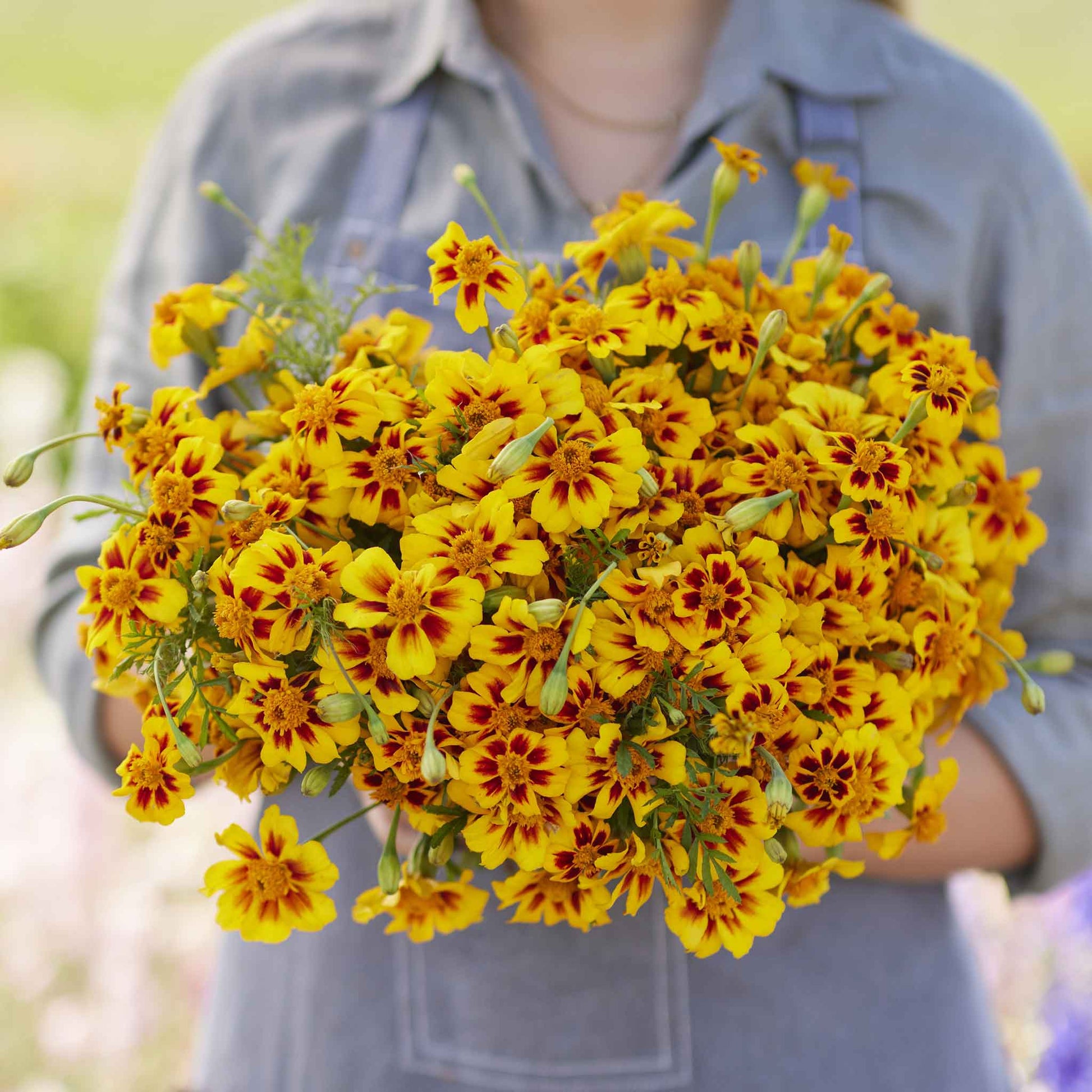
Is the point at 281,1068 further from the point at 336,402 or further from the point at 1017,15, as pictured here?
the point at 1017,15

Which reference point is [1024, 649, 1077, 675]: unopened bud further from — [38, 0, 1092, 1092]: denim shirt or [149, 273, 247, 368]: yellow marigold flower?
[149, 273, 247, 368]: yellow marigold flower

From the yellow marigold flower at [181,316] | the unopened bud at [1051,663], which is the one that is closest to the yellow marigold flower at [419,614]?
the yellow marigold flower at [181,316]

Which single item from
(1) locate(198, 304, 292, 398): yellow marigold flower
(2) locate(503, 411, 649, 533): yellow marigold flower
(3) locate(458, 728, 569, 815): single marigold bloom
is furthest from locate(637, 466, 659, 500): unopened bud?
(1) locate(198, 304, 292, 398): yellow marigold flower

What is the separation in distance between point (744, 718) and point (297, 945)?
0.55 metres

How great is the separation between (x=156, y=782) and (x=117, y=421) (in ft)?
0.56

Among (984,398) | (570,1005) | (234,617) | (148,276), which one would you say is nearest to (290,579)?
(234,617)

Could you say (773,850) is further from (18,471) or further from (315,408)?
(18,471)

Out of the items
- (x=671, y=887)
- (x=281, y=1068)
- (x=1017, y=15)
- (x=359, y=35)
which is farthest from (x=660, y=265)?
(x=1017, y=15)

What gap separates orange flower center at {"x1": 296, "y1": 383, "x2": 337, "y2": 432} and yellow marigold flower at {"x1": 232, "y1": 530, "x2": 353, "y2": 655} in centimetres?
5

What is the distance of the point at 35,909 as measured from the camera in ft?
4.91

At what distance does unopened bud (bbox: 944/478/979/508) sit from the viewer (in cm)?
48

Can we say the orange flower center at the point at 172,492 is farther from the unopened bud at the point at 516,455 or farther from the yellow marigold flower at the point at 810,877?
the yellow marigold flower at the point at 810,877

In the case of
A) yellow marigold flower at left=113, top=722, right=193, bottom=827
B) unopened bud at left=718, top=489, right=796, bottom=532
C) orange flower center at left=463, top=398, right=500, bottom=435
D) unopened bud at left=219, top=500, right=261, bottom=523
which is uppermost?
orange flower center at left=463, top=398, right=500, bottom=435

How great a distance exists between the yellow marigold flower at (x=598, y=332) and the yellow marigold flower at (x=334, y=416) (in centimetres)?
8
